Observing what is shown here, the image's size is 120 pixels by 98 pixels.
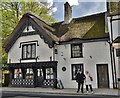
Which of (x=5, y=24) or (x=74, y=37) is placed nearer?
(x=74, y=37)

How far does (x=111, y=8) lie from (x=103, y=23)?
7.56ft

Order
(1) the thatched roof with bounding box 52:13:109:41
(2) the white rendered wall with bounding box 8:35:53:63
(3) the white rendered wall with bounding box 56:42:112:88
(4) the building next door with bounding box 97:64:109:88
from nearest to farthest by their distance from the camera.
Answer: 1. (4) the building next door with bounding box 97:64:109:88
2. (3) the white rendered wall with bounding box 56:42:112:88
3. (1) the thatched roof with bounding box 52:13:109:41
4. (2) the white rendered wall with bounding box 8:35:53:63

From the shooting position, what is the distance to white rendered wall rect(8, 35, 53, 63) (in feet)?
79.6

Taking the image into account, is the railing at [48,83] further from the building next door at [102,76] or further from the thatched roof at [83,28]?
the building next door at [102,76]

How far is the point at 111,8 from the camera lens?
2184 cm

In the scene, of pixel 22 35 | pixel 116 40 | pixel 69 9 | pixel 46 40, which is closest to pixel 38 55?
pixel 46 40

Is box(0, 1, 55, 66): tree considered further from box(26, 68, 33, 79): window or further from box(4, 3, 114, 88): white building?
box(26, 68, 33, 79): window

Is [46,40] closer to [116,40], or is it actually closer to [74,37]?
[74,37]

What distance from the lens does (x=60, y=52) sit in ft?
78.5

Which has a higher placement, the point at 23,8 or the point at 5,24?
the point at 23,8

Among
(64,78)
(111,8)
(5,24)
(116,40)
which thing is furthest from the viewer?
(5,24)

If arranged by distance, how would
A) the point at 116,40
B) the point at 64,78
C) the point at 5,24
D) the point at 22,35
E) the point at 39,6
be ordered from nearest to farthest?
the point at 116,40
the point at 64,78
the point at 22,35
the point at 5,24
the point at 39,6

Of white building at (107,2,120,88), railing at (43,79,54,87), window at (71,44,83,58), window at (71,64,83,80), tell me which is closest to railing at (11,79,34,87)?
railing at (43,79,54,87)

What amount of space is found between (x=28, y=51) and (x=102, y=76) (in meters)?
9.47
